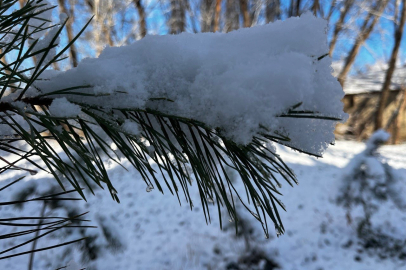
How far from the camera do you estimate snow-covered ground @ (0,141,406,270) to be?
2.37m

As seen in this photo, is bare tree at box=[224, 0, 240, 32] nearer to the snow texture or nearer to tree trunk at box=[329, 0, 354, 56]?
tree trunk at box=[329, 0, 354, 56]

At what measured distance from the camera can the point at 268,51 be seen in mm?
497

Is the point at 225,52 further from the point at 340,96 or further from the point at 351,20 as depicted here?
the point at 351,20

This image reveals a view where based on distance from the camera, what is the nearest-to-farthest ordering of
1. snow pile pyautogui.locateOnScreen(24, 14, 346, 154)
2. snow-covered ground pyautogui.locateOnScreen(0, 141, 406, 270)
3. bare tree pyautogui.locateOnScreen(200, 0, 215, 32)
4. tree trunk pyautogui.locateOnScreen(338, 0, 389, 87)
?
snow pile pyautogui.locateOnScreen(24, 14, 346, 154) < snow-covered ground pyautogui.locateOnScreen(0, 141, 406, 270) < tree trunk pyautogui.locateOnScreen(338, 0, 389, 87) < bare tree pyautogui.locateOnScreen(200, 0, 215, 32)

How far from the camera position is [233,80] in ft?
1.50

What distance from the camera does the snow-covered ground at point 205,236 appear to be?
93.1 inches

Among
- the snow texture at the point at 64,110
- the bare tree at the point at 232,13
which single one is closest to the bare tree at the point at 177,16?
the bare tree at the point at 232,13

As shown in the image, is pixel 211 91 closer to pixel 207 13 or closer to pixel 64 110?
pixel 64 110

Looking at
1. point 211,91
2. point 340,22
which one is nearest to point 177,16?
point 340,22

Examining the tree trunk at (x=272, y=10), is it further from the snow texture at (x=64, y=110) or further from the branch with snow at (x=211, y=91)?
the snow texture at (x=64, y=110)

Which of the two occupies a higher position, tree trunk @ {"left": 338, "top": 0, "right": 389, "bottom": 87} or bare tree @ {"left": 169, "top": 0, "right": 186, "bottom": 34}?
bare tree @ {"left": 169, "top": 0, "right": 186, "bottom": 34}

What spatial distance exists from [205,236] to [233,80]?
252 centimetres

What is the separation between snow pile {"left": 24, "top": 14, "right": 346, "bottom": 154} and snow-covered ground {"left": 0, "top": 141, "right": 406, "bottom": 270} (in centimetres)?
222

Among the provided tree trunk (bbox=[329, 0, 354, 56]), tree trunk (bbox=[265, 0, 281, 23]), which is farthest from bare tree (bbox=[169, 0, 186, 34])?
tree trunk (bbox=[329, 0, 354, 56])
